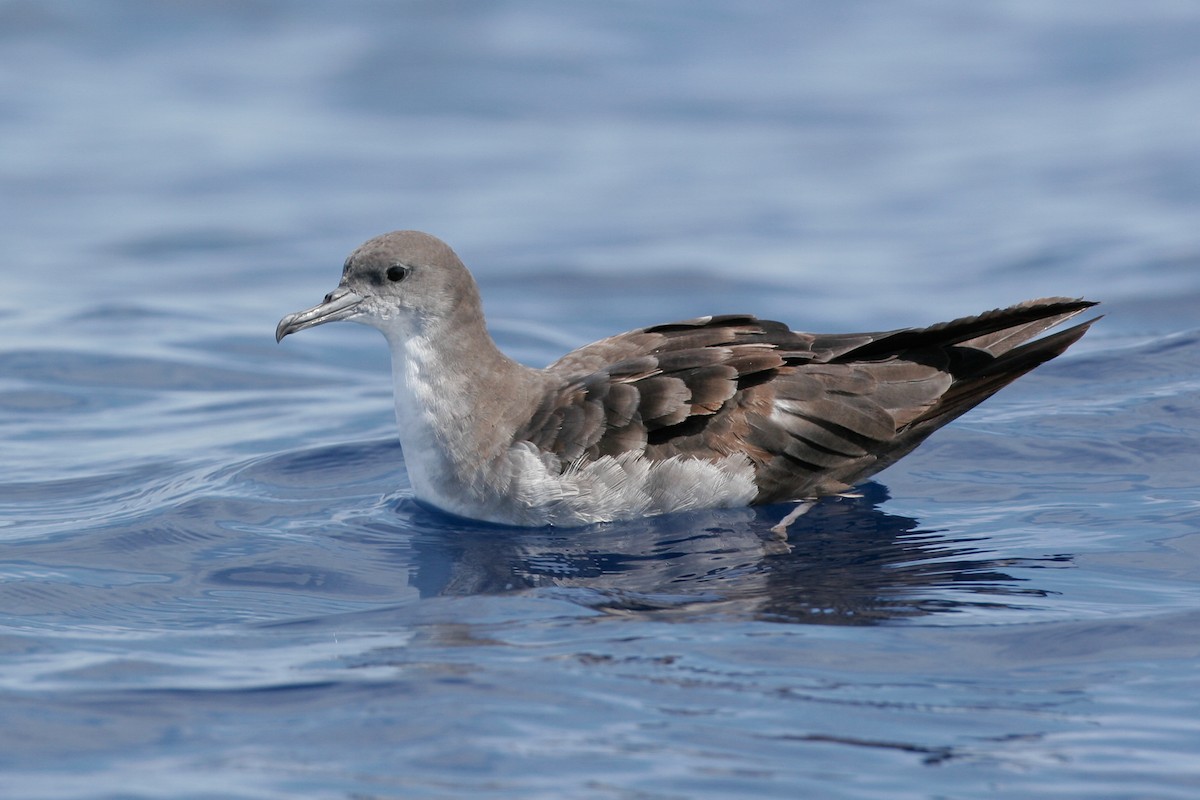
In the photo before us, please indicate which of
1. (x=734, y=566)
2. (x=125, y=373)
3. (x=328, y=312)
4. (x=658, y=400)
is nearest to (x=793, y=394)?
(x=658, y=400)

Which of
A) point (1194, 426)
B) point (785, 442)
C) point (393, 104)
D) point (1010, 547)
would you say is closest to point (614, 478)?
point (785, 442)

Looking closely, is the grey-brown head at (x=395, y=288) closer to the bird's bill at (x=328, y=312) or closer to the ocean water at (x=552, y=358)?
the bird's bill at (x=328, y=312)

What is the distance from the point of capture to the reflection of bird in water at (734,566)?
5902 mm

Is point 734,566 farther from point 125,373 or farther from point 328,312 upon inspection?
point 125,373

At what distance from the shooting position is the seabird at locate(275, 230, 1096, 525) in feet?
22.3

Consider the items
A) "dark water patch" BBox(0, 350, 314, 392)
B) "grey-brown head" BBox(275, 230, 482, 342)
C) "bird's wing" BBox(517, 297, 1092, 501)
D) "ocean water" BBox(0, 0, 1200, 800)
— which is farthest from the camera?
"dark water patch" BBox(0, 350, 314, 392)

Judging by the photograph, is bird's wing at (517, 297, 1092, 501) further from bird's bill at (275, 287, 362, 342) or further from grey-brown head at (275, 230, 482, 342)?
bird's bill at (275, 287, 362, 342)

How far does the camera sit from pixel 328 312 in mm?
7098

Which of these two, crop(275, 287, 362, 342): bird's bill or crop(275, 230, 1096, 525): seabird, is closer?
crop(275, 230, 1096, 525): seabird

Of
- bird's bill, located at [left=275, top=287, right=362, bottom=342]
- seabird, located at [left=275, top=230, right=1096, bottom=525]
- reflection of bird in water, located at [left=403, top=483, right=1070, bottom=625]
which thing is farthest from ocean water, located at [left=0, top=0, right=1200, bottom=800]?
bird's bill, located at [left=275, top=287, right=362, bottom=342]

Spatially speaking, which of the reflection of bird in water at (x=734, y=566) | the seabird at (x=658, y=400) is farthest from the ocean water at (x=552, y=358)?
the seabird at (x=658, y=400)

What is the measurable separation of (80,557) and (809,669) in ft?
10.6

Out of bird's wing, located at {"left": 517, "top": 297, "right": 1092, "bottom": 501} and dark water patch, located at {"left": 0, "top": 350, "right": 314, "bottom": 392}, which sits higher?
dark water patch, located at {"left": 0, "top": 350, "right": 314, "bottom": 392}

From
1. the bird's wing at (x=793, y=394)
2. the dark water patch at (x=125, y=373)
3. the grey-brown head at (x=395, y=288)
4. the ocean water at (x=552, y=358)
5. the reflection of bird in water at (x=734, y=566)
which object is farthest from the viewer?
the dark water patch at (x=125, y=373)
